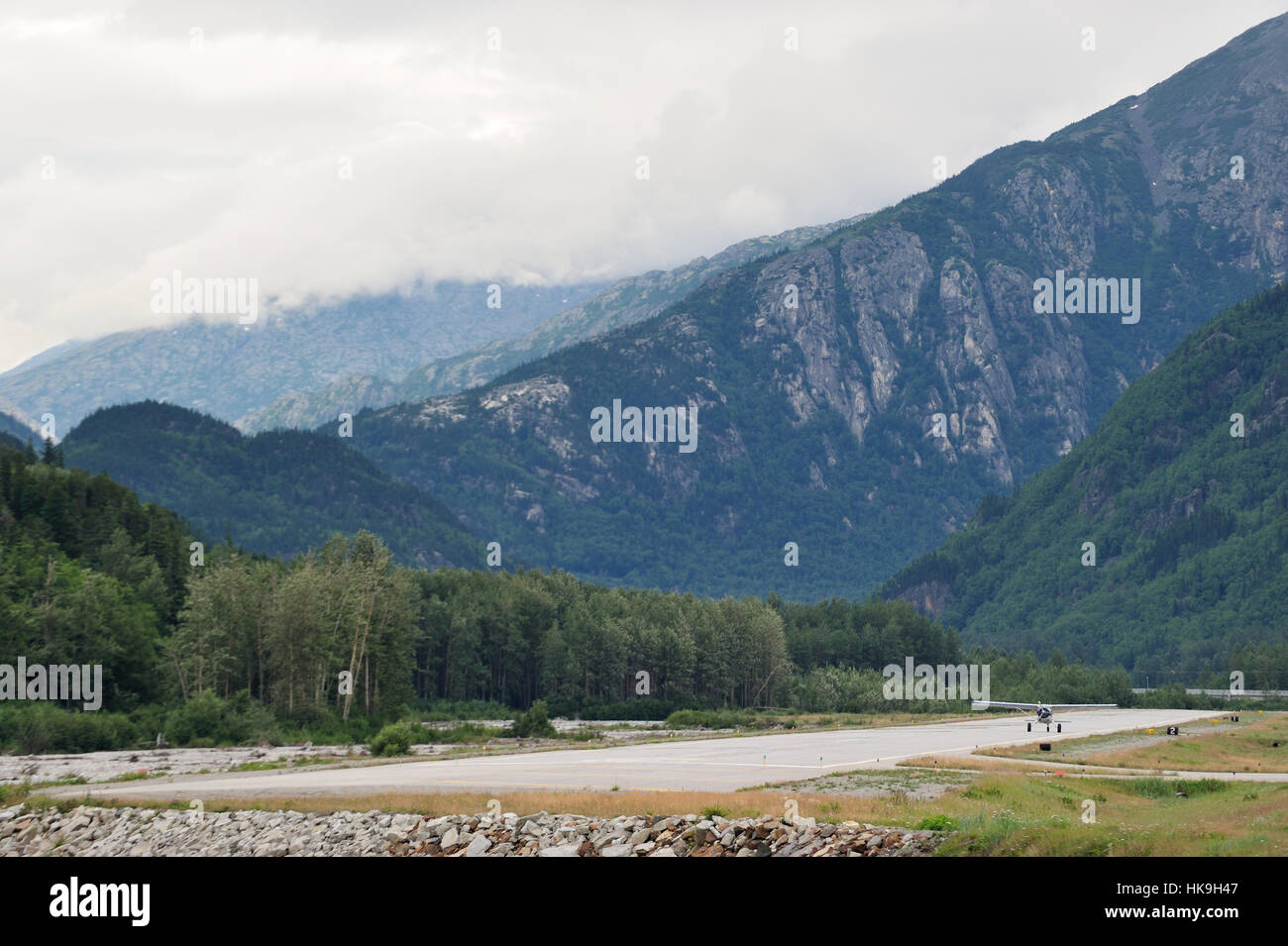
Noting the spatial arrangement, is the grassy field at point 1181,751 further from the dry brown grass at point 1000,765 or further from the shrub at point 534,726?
the shrub at point 534,726

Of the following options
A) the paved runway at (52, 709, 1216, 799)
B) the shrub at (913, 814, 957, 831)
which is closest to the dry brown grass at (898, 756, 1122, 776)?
the paved runway at (52, 709, 1216, 799)

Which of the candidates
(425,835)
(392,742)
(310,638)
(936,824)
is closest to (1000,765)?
(936,824)

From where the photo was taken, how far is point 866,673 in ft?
644

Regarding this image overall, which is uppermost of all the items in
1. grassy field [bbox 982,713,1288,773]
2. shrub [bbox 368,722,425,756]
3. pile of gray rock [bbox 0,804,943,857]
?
pile of gray rock [bbox 0,804,943,857]

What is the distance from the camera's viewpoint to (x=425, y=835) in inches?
1722

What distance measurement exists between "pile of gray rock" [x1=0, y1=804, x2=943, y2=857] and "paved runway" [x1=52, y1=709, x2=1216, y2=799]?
5.88 m

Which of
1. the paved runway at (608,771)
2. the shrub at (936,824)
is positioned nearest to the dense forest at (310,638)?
the paved runway at (608,771)

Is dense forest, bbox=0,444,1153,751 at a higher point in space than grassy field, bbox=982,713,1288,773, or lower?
higher

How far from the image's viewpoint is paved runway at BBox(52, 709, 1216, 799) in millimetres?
58875

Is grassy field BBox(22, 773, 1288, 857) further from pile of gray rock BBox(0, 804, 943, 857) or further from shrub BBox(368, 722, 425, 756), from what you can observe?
shrub BBox(368, 722, 425, 756)
